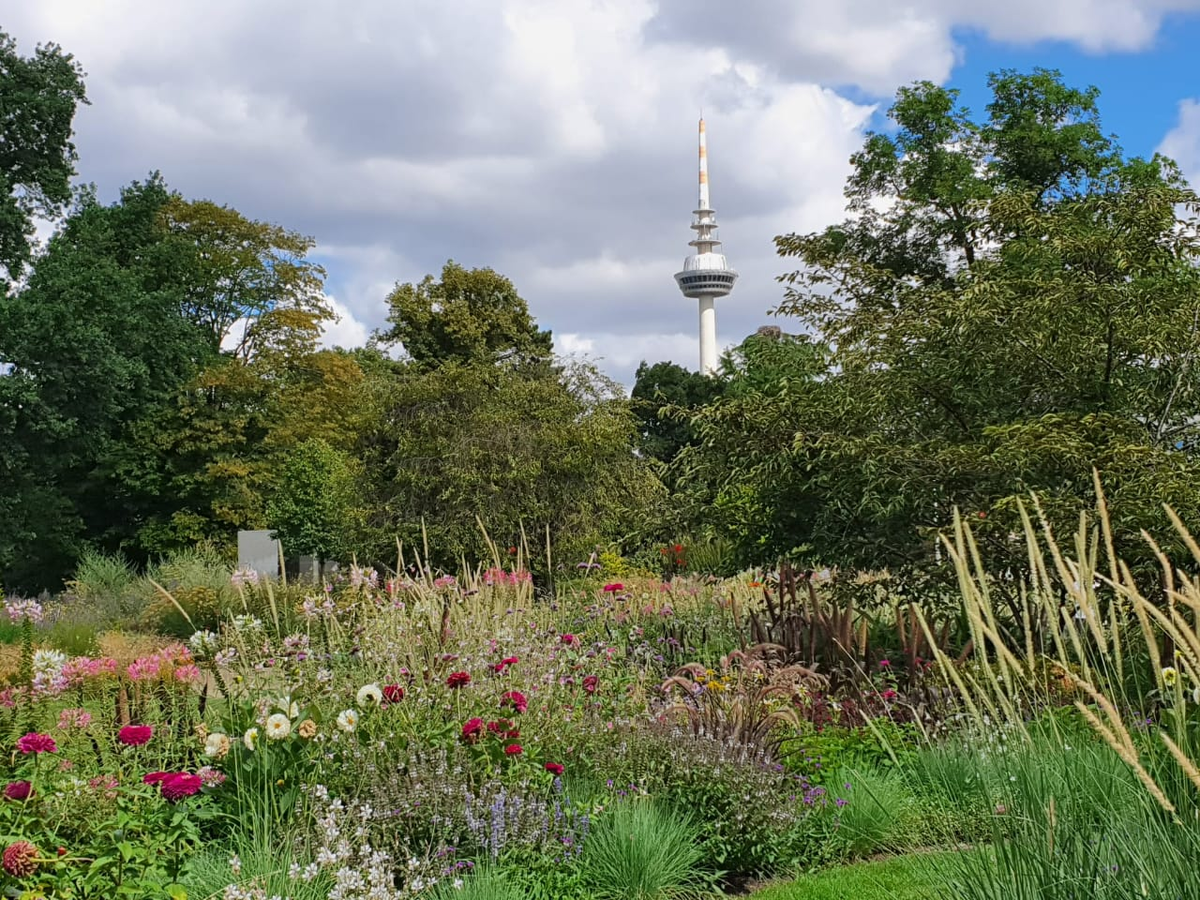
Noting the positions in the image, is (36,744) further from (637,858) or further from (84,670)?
(84,670)

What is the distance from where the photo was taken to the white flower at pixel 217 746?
153 inches

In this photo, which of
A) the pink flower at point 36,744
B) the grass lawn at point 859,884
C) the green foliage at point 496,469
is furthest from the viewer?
the green foliage at point 496,469

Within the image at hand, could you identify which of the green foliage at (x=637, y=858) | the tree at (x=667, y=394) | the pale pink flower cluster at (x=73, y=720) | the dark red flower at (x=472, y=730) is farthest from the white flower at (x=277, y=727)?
the tree at (x=667, y=394)

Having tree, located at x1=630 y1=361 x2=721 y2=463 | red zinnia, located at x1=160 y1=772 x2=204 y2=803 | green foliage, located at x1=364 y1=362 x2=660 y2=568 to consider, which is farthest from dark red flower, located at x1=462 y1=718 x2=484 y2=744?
tree, located at x1=630 y1=361 x2=721 y2=463

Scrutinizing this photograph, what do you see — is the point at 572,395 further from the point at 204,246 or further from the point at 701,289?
the point at 701,289

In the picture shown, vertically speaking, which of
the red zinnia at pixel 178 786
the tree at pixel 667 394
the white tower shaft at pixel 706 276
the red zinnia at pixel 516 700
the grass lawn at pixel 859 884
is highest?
the white tower shaft at pixel 706 276

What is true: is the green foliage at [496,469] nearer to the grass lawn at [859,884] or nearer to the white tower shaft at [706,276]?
the grass lawn at [859,884]

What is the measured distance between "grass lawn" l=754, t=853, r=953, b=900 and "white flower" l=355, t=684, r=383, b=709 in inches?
67.1

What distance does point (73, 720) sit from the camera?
445 cm

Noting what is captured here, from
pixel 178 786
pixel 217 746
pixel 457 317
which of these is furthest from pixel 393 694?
pixel 457 317

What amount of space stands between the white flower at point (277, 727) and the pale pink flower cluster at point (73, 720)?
3.52ft

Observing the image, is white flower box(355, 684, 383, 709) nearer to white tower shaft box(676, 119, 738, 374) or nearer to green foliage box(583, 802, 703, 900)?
green foliage box(583, 802, 703, 900)

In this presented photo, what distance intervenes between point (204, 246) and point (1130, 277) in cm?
2431

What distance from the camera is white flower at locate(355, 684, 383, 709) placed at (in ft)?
13.9
